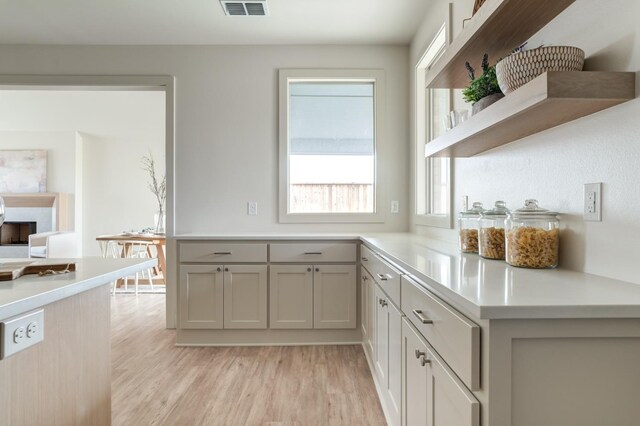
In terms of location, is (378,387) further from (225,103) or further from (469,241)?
(225,103)

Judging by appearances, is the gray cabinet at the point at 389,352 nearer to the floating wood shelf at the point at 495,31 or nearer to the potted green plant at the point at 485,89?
the potted green plant at the point at 485,89

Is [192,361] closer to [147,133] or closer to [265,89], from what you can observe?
[265,89]

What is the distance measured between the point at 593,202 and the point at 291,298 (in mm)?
2153

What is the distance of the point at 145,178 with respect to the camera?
673 centimetres

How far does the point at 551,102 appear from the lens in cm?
100

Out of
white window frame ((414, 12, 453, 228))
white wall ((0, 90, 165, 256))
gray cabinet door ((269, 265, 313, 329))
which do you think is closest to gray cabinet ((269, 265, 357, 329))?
gray cabinet door ((269, 265, 313, 329))

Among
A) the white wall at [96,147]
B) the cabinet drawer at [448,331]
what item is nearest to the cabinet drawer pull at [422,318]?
the cabinet drawer at [448,331]

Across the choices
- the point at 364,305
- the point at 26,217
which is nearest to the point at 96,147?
the point at 26,217

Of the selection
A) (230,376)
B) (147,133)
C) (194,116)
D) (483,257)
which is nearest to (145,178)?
(147,133)

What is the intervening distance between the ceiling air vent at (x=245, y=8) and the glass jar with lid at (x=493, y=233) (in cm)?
213

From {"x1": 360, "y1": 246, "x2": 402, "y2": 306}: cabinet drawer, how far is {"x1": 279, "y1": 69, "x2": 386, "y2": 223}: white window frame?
2.75ft

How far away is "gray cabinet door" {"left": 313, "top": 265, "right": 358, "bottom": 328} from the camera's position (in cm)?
287

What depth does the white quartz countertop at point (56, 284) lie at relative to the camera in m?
0.79

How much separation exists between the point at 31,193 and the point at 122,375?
225 inches
